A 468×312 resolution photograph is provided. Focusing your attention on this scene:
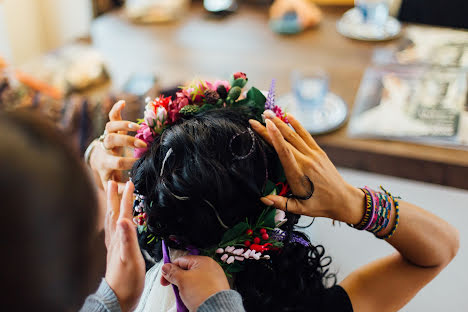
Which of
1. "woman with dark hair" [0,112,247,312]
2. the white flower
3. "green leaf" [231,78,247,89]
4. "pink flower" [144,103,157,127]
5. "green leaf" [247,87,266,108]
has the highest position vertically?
"woman with dark hair" [0,112,247,312]

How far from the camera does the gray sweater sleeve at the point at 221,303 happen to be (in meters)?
0.70

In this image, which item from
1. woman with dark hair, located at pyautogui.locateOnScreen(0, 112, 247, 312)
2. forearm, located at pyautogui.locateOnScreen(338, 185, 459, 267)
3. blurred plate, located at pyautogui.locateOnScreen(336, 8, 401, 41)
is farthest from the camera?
blurred plate, located at pyautogui.locateOnScreen(336, 8, 401, 41)

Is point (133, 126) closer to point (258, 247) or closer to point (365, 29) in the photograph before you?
point (258, 247)

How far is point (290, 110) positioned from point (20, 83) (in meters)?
0.94

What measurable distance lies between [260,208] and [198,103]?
22 cm

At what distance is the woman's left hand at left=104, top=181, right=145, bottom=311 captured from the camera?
2.22 feet

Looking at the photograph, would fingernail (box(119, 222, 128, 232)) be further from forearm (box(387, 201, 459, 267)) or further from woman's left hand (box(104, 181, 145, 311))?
forearm (box(387, 201, 459, 267))

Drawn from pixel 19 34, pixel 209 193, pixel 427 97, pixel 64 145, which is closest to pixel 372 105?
pixel 427 97

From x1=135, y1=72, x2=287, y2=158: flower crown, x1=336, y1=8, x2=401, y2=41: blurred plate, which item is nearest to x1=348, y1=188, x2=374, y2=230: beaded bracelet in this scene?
x1=135, y1=72, x2=287, y2=158: flower crown

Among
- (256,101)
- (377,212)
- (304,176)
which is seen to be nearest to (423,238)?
(377,212)

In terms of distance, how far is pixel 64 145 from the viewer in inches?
15.2

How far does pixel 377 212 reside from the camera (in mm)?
842

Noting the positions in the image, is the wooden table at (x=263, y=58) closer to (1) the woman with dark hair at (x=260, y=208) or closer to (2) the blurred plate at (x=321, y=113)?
(2) the blurred plate at (x=321, y=113)

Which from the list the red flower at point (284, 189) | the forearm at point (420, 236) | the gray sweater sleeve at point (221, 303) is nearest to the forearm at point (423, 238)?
the forearm at point (420, 236)
